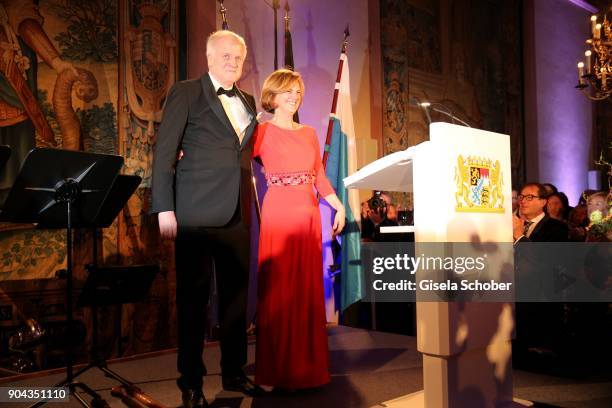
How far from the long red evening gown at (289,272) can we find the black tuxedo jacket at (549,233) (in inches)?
73.6

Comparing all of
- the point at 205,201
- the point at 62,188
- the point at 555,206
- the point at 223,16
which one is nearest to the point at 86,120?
the point at 223,16

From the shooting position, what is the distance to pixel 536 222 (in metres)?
4.22

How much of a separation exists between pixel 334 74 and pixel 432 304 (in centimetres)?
468

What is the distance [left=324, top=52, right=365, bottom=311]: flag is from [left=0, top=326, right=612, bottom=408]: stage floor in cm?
100

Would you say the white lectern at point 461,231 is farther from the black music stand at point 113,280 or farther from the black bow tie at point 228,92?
the black music stand at point 113,280

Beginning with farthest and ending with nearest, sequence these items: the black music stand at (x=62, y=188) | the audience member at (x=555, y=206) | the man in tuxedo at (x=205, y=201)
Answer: the audience member at (x=555, y=206)
the man in tuxedo at (x=205, y=201)
the black music stand at (x=62, y=188)

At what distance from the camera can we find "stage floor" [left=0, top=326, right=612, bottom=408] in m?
2.85

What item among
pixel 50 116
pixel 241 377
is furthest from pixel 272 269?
pixel 50 116

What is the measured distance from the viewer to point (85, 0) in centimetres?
427

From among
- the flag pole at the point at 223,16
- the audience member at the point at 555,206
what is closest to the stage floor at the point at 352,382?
the audience member at the point at 555,206

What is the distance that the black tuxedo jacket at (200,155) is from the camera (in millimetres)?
2688

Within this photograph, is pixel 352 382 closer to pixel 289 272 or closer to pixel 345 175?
pixel 289 272

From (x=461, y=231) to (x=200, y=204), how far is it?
1.27 metres

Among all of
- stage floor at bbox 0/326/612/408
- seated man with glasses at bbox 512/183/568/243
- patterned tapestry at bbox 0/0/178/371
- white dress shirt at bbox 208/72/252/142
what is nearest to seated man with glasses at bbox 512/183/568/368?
seated man with glasses at bbox 512/183/568/243
